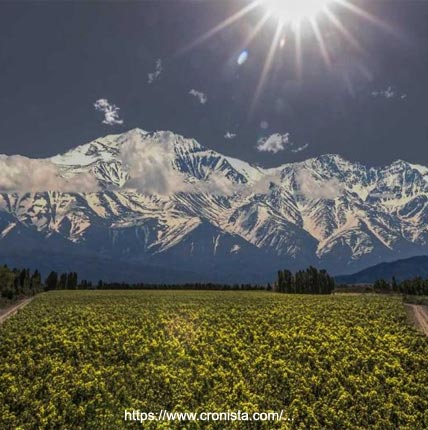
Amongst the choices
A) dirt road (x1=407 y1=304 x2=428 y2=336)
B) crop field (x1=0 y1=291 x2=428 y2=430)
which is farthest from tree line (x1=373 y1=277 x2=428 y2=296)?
crop field (x1=0 y1=291 x2=428 y2=430)

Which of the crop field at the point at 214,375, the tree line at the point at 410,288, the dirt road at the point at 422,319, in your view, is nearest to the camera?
the crop field at the point at 214,375

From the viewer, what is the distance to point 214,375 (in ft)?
96.3

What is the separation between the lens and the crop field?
2447 cm

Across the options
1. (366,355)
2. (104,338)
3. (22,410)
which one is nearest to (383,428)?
(366,355)

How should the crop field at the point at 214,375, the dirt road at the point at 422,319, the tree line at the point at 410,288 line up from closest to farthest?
the crop field at the point at 214,375 < the dirt road at the point at 422,319 < the tree line at the point at 410,288

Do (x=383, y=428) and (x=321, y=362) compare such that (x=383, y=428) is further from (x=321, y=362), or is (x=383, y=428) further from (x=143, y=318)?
(x=143, y=318)

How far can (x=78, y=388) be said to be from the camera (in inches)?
1089

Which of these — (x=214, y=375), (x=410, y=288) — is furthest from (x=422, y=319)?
(x=410, y=288)

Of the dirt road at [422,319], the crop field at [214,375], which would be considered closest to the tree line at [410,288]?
the dirt road at [422,319]

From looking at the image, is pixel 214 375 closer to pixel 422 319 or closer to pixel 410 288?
pixel 422 319

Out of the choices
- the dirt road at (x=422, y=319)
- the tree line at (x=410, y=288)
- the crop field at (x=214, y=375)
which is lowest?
the crop field at (x=214, y=375)

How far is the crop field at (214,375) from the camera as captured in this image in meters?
24.5

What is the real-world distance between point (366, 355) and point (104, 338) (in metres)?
23.7

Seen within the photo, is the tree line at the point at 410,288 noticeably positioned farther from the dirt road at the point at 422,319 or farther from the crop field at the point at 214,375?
the crop field at the point at 214,375
